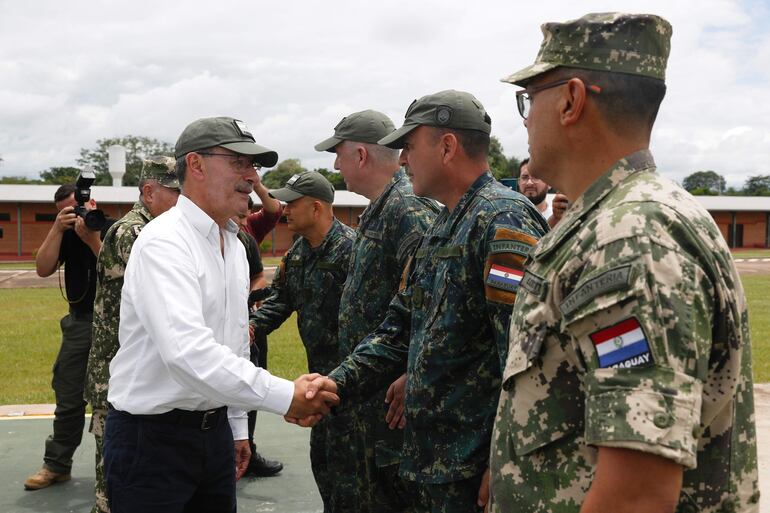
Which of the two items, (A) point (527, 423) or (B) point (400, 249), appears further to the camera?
(B) point (400, 249)

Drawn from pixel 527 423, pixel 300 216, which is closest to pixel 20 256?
pixel 300 216

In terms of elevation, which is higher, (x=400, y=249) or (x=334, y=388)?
(x=400, y=249)

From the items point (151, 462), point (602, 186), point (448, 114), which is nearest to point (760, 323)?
point (448, 114)

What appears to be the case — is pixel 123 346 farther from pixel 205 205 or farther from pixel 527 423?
pixel 527 423

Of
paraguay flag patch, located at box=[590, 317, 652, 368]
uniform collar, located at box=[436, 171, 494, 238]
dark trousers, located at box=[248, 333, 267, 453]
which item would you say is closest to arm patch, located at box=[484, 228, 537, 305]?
uniform collar, located at box=[436, 171, 494, 238]

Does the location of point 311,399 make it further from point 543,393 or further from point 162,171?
point 162,171

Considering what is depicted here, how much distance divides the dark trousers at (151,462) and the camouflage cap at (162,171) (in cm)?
205

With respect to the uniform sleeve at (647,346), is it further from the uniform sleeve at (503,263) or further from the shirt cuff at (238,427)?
the shirt cuff at (238,427)

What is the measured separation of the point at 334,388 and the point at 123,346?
882mm

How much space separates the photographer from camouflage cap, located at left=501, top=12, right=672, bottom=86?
421cm

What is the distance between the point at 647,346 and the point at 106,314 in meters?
3.59

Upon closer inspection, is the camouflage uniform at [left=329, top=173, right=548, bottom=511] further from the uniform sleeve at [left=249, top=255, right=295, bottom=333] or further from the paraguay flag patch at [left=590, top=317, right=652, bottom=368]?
the uniform sleeve at [left=249, top=255, right=295, bottom=333]

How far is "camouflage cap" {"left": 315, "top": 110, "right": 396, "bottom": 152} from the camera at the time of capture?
4648 millimetres

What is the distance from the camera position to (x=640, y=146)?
1.78 m
